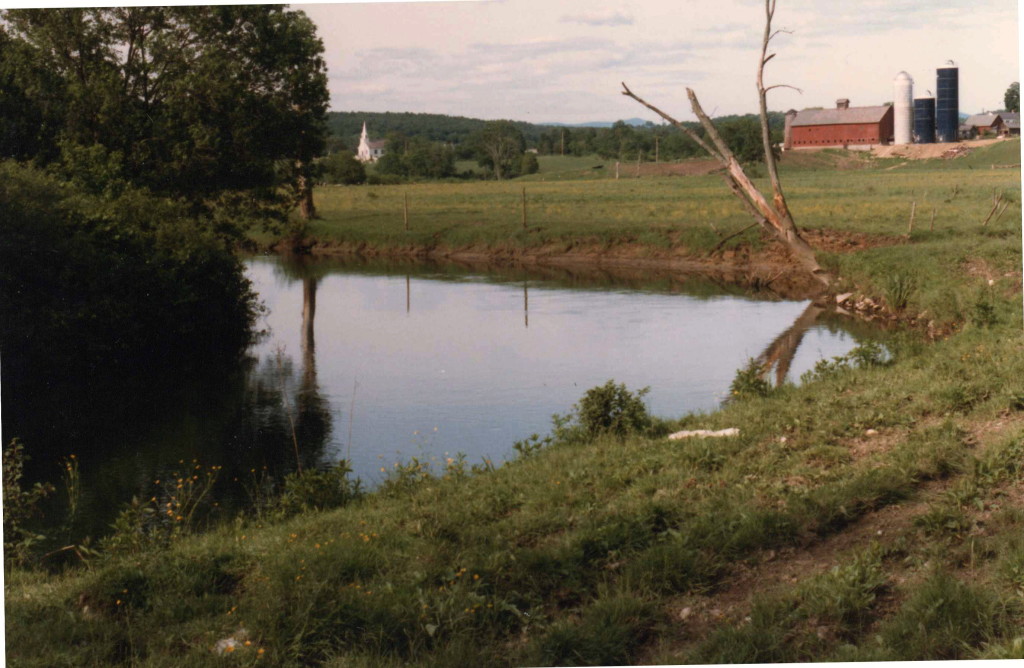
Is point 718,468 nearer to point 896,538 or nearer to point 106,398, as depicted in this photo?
point 896,538

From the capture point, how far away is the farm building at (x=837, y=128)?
151ft

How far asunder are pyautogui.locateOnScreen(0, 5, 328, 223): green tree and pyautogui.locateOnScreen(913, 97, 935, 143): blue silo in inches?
518

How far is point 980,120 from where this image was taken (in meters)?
16.7

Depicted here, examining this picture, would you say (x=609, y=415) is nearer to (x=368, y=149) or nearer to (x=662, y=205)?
(x=662, y=205)

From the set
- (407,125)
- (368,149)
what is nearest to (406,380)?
(407,125)

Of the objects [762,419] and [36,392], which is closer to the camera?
[762,419]

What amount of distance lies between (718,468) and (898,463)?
141 centimetres

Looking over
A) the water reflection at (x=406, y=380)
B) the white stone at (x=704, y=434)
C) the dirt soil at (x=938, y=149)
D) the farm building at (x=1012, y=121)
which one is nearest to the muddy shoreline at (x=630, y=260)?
the water reflection at (x=406, y=380)

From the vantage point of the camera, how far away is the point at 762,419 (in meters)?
9.41

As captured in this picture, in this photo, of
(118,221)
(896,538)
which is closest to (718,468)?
(896,538)

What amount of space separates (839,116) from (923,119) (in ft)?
104

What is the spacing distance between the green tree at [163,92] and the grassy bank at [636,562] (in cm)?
1347

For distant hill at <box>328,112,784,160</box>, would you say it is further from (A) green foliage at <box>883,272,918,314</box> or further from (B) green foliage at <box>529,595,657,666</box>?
(B) green foliage at <box>529,595,657,666</box>

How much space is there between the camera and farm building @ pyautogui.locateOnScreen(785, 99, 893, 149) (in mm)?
46125
